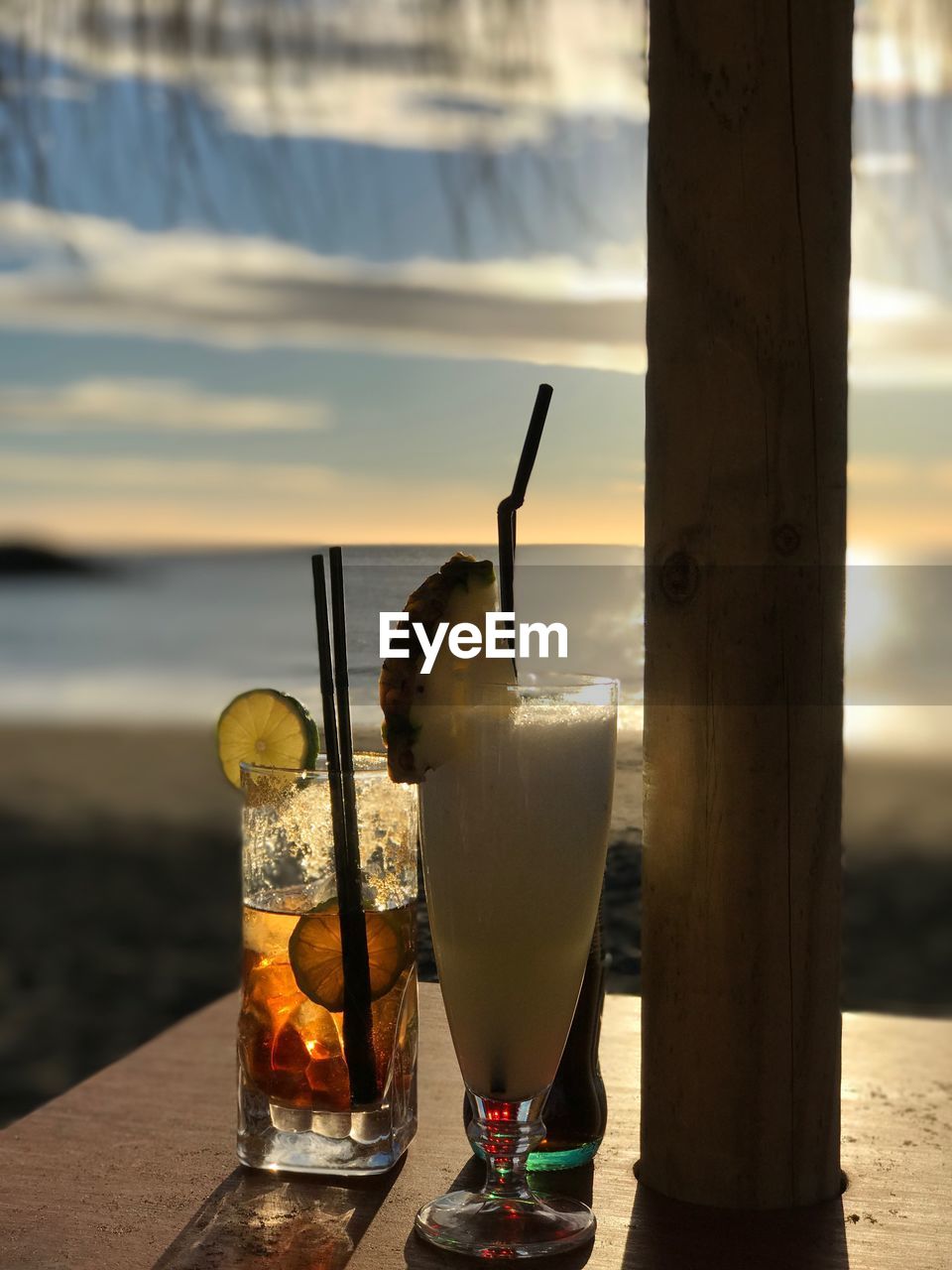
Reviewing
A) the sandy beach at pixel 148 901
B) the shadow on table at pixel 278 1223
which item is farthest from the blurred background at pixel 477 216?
the sandy beach at pixel 148 901

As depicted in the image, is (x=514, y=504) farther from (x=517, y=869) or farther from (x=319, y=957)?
(x=319, y=957)

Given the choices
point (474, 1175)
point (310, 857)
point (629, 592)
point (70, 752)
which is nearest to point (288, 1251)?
point (474, 1175)

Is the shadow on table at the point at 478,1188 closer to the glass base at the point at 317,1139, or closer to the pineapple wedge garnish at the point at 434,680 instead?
the glass base at the point at 317,1139

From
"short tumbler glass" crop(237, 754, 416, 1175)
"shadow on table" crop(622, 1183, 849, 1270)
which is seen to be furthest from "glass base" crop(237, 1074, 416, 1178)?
"shadow on table" crop(622, 1183, 849, 1270)

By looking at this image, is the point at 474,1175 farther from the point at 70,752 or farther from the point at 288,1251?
the point at 70,752

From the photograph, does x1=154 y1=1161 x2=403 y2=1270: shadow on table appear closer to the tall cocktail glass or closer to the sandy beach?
the tall cocktail glass

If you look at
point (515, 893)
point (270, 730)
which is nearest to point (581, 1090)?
point (515, 893)

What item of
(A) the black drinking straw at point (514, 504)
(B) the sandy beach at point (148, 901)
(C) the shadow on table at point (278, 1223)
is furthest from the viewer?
(B) the sandy beach at point (148, 901)
